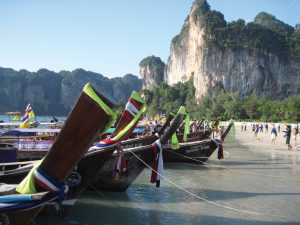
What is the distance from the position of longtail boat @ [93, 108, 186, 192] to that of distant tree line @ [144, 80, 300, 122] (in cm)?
7764

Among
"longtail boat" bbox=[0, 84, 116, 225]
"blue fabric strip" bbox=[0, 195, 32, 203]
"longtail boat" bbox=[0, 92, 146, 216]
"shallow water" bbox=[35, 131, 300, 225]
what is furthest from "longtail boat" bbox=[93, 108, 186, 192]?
"blue fabric strip" bbox=[0, 195, 32, 203]

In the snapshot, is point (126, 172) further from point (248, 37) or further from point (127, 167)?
point (248, 37)

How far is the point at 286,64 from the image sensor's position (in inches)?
5231

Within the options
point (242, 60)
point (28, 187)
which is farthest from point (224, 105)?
point (28, 187)

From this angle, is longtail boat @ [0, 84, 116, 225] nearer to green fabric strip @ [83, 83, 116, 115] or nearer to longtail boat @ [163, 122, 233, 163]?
green fabric strip @ [83, 83, 116, 115]

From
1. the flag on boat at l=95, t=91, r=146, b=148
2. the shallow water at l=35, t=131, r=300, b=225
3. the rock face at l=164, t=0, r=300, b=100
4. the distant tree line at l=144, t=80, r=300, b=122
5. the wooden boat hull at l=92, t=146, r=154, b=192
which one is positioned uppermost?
the rock face at l=164, t=0, r=300, b=100

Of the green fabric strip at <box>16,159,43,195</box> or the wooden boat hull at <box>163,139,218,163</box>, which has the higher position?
the green fabric strip at <box>16,159,43,195</box>

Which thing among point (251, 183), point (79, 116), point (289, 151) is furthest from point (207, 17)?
point (79, 116)

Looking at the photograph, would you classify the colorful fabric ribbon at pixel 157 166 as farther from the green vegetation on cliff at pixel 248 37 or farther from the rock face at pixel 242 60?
the green vegetation on cliff at pixel 248 37

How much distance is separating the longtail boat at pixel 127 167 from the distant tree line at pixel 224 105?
77.6 meters

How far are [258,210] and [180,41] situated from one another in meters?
170

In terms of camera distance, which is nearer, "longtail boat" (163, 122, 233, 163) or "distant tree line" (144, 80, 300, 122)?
"longtail boat" (163, 122, 233, 163)

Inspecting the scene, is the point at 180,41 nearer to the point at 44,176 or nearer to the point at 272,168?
the point at 272,168

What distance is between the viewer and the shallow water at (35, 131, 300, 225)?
10664 mm
